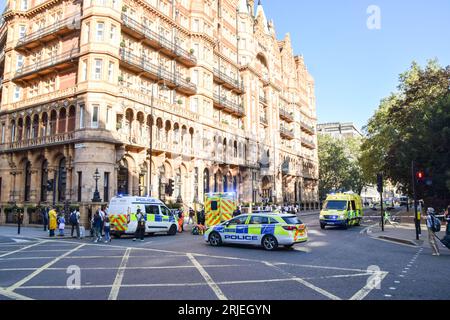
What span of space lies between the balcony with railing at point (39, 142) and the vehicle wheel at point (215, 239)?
17535mm

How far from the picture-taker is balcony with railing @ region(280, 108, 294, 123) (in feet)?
209

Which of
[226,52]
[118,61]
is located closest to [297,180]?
[226,52]

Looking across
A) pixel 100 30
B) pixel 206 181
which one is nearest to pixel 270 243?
pixel 100 30

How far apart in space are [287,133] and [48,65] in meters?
42.3

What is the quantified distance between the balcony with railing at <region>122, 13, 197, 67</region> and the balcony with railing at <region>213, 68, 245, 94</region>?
4.80m

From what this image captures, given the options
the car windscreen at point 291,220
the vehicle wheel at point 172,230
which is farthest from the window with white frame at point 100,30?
the car windscreen at point 291,220

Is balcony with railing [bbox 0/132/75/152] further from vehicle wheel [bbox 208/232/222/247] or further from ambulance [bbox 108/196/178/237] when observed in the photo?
vehicle wheel [bbox 208/232/222/247]

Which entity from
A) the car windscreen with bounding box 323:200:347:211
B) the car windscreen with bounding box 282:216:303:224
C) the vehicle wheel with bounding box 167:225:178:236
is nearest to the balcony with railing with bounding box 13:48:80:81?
the vehicle wheel with bounding box 167:225:178:236

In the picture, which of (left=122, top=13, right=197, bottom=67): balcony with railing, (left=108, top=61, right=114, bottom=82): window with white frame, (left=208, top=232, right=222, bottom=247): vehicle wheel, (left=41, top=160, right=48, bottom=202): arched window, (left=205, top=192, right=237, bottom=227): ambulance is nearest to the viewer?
(left=208, top=232, right=222, bottom=247): vehicle wheel

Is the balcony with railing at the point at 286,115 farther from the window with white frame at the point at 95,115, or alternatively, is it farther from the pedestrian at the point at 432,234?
the pedestrian at the point at 432,234

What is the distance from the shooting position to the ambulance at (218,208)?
24891 millimetres

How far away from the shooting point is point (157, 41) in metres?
34.8
